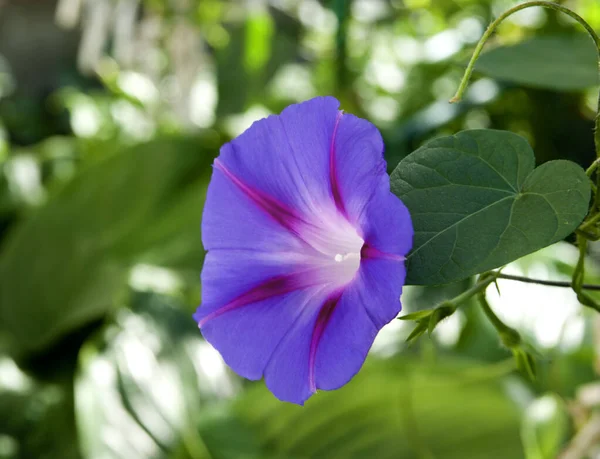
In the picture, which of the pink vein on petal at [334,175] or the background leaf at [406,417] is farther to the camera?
the background leaf at [406,417]

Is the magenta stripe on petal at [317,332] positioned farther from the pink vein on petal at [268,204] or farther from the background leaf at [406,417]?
the background leaf at [406,417]

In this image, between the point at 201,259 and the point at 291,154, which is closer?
the point at 291,154

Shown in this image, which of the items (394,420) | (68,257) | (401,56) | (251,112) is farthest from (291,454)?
(401,56)

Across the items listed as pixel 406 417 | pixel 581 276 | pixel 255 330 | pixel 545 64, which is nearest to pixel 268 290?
pixel 255 330

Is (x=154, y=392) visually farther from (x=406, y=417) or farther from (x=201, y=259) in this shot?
(x=406, y=417)

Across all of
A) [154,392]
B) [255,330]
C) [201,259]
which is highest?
[255,330]

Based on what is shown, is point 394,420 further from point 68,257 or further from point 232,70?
point 232,70

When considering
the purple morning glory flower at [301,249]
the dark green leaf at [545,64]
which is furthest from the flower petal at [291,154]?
the dark green leaf at [545,64]

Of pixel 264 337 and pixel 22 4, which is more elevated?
pixel 264 337
